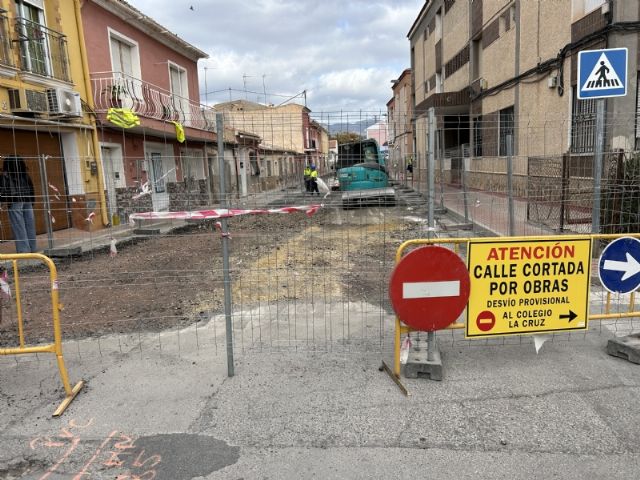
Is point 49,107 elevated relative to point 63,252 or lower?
elevated

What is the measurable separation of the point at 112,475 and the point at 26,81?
34.4ft

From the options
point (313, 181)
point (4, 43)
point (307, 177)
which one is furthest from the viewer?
point (4, 43)

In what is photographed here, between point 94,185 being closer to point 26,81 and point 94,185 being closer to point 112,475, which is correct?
point 26,81

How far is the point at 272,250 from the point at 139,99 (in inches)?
321

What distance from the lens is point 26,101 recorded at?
399 inches

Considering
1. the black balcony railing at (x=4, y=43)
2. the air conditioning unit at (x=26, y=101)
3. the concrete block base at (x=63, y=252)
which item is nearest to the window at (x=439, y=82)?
the air conditioning unit at (x=26, y=101)

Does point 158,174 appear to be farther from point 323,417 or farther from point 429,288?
point 323,417

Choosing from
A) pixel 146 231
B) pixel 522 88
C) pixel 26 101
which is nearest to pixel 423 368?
pixel 146 231

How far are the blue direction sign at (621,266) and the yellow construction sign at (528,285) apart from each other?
1.28ft

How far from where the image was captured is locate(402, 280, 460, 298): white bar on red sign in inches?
139

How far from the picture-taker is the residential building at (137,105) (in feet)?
40.7

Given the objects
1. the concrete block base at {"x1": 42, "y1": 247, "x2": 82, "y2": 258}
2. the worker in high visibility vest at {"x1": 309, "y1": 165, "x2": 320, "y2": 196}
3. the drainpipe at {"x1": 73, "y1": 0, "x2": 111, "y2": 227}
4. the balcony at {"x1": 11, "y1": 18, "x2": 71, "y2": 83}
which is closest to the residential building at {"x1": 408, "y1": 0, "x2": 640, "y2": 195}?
the worker in high visibility vest at {"x1": 309, "y1": 165, "x2": 320, "y2": 196}

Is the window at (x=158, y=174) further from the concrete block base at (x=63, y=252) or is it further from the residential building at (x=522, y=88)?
the residential building at (x=522, y=88)

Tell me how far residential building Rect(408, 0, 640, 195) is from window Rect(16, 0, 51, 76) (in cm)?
912
